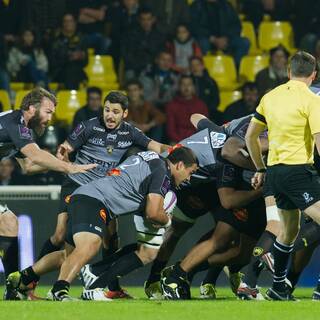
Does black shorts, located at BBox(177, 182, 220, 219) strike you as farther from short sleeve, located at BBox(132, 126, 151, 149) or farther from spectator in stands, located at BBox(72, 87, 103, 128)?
spectator in stands, located at BBox(72, 87, 103, 128)

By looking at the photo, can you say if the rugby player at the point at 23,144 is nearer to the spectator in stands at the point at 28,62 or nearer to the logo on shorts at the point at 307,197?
the logo on shorts at the point at 307,197

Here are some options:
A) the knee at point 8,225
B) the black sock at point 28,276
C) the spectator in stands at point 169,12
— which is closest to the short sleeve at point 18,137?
the knee at point 8,225

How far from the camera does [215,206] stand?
486 inches

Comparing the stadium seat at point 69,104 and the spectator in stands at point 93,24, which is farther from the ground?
the spectator in stands at point 93,24

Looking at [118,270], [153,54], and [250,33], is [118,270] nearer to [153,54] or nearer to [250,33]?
[153,54]

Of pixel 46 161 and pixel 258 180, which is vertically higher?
pixel 46 161

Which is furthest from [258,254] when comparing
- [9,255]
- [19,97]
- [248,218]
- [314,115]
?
[19,97]

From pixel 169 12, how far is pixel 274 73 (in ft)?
7.77

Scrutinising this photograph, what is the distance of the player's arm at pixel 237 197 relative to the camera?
11.8 metres

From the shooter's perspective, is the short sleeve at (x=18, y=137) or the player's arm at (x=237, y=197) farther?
the player's arm at (x=237, y=197)

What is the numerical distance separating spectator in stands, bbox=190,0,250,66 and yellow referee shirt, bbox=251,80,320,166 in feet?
29.4

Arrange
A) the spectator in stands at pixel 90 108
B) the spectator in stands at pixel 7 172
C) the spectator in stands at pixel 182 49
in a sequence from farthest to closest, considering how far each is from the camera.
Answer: the spectator in stands at pixel 182 49, the spectator in stands at pixel 90 108, the spectator in stands at pixel 7 172

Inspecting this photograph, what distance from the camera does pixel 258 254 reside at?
11500mm

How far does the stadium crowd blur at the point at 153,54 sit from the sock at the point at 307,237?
17.6ft
